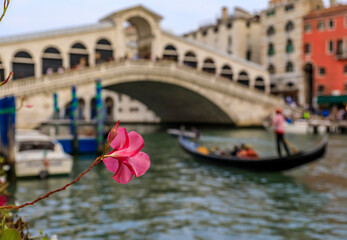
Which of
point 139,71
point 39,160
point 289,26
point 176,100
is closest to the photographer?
point 39,160

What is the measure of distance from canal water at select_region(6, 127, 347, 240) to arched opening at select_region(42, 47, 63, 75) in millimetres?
12739

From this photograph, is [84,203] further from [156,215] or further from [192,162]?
[192,162]

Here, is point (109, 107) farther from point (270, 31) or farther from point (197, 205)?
point (197, 205)

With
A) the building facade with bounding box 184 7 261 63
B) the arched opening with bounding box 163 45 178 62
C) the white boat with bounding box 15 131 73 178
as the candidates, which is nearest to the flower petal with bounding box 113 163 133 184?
the white boat with bounding box 15 131 73 178

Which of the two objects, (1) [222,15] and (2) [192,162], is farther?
(1) [222,15]

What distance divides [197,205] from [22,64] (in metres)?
16.7

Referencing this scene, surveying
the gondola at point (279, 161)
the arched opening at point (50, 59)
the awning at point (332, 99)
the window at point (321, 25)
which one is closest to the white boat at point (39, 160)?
the gondola at point (279, 161)

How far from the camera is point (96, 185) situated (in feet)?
27.1

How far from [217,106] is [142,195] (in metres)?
17.4

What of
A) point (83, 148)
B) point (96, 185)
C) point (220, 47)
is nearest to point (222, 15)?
point (220, 47)

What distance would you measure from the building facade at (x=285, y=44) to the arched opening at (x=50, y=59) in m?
15.5

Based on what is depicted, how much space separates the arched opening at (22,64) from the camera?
20359 mm

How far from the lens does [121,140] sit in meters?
0.83

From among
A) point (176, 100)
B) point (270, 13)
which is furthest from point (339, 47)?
point (176, 100)
